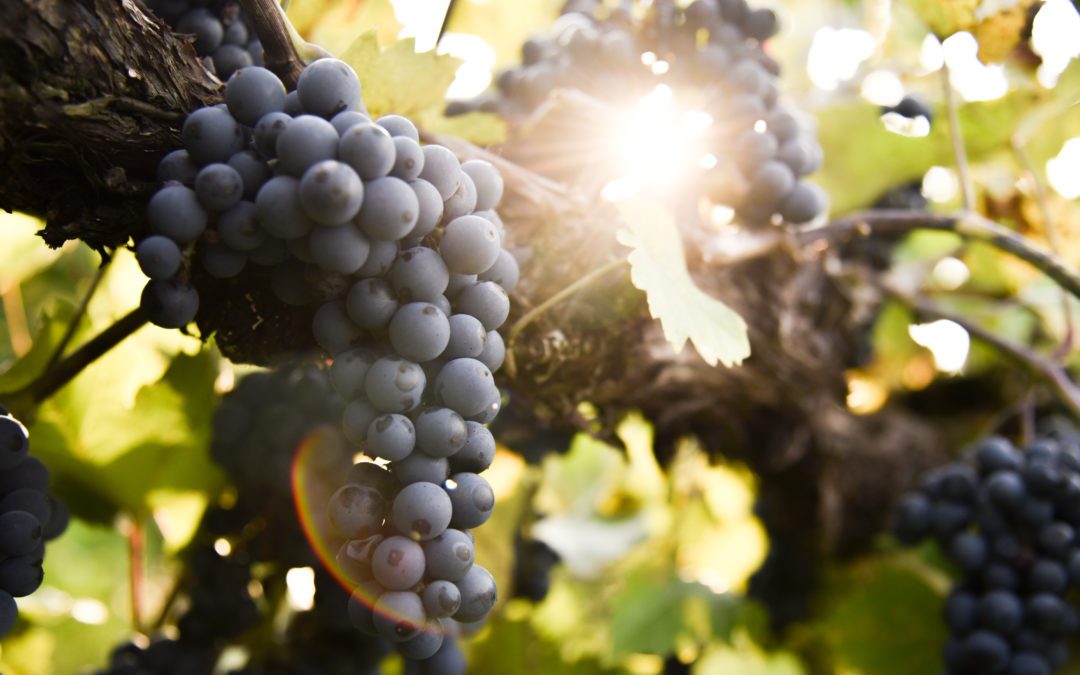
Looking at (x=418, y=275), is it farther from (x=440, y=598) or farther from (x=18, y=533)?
(x=18, y=533)

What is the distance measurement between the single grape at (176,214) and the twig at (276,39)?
142mm

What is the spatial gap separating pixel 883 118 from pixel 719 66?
566 mm

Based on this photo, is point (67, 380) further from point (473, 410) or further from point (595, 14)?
point (595, 14)

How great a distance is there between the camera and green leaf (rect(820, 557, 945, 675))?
1.36 m

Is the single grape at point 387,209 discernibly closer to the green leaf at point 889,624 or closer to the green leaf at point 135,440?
the green leaf at point 135,440

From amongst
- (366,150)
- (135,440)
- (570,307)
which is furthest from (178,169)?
(135,440)

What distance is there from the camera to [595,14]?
3.48 ft

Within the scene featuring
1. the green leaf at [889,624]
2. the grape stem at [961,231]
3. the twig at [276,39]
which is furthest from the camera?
the green leaf at [889,624]

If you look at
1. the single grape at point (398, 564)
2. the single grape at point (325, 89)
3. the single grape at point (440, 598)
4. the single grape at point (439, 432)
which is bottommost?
the single grape at point (440, 598)

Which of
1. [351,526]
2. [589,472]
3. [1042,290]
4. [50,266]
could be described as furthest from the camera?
[589,472]

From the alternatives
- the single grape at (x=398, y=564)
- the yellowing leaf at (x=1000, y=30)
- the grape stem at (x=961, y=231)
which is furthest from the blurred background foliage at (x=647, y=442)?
the single grape at (x=398, y=564)

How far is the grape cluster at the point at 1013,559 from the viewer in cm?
109

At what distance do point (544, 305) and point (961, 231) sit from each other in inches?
28.3

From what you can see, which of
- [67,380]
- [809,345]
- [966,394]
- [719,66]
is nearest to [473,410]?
[67,380]
